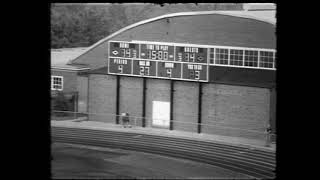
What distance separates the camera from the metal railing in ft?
75.4

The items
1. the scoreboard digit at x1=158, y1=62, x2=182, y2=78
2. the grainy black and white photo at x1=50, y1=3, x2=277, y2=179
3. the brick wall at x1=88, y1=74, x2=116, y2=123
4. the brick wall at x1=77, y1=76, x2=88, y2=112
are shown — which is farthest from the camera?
the brick wall at x1=77, y1=76, x2=88, y2=112

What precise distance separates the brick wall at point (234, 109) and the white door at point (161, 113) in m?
1.92

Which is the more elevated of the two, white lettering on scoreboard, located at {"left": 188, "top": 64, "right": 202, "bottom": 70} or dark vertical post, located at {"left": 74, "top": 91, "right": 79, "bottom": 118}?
white lettering on scoreboard, located at {"left": 188, "top": 64, "right": 202, "bottom": 70}

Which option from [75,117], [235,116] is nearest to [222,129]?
[235,116]

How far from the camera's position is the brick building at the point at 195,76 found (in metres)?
23.1

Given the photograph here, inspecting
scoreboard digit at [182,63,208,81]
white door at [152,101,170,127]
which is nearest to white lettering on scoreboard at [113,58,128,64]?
white door at [152,101,170,127]

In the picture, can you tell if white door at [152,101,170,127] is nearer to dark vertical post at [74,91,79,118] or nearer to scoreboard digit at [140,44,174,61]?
scoreboard digit at [140,44,174,61]

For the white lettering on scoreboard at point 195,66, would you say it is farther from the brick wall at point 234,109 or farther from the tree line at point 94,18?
the tree line at point 94,18

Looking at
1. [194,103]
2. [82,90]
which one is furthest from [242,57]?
[82,90]

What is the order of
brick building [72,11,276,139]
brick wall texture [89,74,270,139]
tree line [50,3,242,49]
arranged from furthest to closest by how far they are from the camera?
tree line [50,3,242,49]
brick building [72,11,276,139]
brick wall texture [89,74,270,139]

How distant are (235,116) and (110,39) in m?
7.74

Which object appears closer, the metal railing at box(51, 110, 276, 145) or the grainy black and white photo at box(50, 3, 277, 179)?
the grainy black and white photo at box(50, 3, 277, 179)

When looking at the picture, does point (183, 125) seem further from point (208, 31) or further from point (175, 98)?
point (208, 31)

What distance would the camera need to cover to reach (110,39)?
27.3 m
